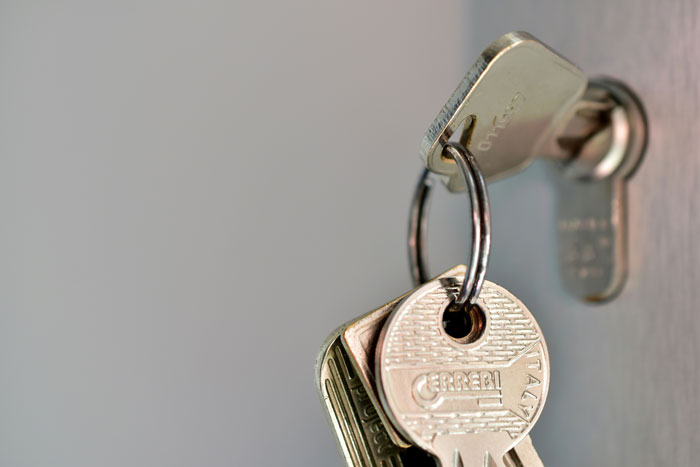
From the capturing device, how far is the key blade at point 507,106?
0.30 meters

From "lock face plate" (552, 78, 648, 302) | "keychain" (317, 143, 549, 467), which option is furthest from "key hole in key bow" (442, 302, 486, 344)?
"lock face plate" (552, 78, 648, 302)

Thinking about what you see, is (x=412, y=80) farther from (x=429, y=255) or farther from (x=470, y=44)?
(x=429, y=255)

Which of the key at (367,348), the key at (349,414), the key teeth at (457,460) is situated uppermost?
the key at (367,348)

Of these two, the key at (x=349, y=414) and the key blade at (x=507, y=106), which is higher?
the key blade at (x=507, y=106)

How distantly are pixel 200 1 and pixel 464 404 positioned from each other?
45cm

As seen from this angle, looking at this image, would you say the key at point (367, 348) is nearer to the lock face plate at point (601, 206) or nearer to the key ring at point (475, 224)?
the key ring at point (475, 224)

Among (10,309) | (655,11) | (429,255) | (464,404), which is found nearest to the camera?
(464,404)

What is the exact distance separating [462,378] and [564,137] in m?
A: 0.21

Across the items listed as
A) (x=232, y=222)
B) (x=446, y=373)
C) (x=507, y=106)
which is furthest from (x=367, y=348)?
(x=232, y=222)

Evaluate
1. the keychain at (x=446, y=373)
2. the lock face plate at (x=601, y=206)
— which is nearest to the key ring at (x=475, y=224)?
the keychain at (x=446, y=373)

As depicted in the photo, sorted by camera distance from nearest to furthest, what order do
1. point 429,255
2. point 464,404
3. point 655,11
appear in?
point 464,404
point 655,11
point 429,255

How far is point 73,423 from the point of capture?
1.78 ft

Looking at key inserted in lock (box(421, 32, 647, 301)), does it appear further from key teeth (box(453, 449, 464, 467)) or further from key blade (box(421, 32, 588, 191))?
key teeth (box(453, 449, 464, 467))

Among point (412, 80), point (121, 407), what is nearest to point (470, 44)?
point (412, 80)
